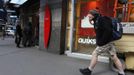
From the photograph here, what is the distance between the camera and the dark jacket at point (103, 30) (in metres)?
8.54

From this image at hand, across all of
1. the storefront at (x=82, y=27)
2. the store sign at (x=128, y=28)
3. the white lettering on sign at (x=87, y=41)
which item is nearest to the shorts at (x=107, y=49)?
the store sign at (x=128, y=28)

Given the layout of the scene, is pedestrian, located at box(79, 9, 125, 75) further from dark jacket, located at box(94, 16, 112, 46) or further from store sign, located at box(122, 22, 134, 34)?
store sign, located at box(122, 22, 134, 34)

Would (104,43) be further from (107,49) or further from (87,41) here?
(87,41)

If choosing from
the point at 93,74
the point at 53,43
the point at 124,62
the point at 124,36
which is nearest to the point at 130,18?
the point at 124,36

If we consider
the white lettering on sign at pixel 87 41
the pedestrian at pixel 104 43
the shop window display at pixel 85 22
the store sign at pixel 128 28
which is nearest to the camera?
the pedestrian at pixel 104 43

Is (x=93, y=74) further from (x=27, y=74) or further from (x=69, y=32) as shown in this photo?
(x=69, y=32)

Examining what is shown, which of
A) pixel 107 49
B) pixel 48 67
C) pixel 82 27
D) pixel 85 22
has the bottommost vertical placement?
pixel 48 67

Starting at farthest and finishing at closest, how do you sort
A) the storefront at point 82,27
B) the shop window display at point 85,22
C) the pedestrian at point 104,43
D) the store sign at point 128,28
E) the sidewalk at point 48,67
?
the storefront at point 82,27 → the shop window display at point 85,22 → the sidewalk at point 48,67 → the store sign at point 128,28 → the pedestrian at point 104,43

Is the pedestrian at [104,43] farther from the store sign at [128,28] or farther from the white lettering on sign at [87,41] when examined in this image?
the white lettering on sign at [87,41]

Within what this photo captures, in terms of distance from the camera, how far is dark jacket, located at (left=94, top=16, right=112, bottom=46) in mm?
8539

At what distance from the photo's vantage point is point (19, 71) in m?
9.70

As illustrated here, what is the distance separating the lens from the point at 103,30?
8594 mm

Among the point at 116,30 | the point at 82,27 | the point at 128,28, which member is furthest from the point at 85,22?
the point at 116,30

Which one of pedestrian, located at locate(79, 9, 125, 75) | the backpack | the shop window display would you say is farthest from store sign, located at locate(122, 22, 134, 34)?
the shop window display
